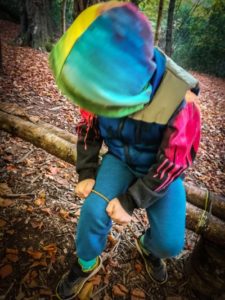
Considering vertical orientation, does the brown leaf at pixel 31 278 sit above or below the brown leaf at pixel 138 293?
below

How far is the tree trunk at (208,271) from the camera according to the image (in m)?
2.04

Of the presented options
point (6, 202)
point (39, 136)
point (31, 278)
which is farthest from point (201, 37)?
point (31, 278)

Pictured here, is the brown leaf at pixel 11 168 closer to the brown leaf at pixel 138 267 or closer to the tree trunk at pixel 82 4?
the brown leaf at pixel 138 267

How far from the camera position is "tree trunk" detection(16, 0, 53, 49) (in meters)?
8.00

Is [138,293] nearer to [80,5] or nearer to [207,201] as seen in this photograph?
[207,201]

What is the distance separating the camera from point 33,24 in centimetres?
817

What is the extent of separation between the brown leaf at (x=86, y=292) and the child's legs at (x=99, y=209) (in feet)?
1.29

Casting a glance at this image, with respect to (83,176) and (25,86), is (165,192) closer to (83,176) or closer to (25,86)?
(83,176)

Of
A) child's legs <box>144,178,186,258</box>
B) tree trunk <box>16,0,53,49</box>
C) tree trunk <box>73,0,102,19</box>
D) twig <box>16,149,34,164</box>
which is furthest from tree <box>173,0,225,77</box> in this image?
child's legs <box>144,178,186,258</box>

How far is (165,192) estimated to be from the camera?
1754 millimetres

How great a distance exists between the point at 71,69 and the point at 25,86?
13.7 feet

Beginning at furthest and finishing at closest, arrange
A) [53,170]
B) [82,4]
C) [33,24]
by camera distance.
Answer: [33,24]
[82,4]
[53,170]

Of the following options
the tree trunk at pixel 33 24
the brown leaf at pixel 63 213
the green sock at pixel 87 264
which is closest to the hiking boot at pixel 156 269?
the green sock at pixel 87 264

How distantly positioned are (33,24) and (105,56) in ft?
26.3
